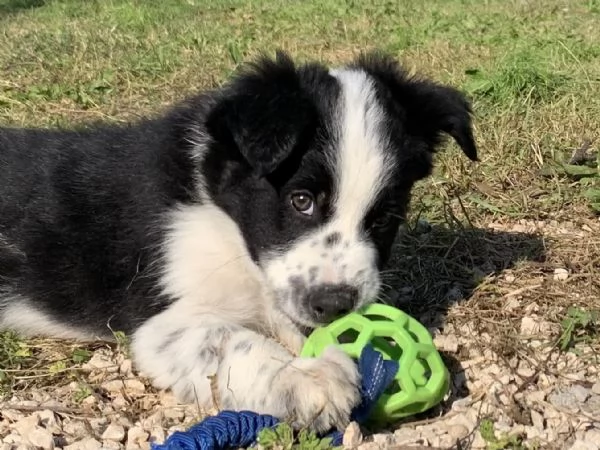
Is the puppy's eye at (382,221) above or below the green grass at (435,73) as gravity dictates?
above

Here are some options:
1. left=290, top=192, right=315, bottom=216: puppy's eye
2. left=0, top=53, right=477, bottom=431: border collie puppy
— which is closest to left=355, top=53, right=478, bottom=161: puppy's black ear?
left=0, top=53, right=477, bottom=431: border collie puppy

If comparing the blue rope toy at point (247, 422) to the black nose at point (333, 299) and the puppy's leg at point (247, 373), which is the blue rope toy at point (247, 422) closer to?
the puppy's leg at point (247, 373)

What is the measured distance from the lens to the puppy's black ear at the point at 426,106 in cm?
328

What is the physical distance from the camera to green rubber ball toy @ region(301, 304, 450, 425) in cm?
252

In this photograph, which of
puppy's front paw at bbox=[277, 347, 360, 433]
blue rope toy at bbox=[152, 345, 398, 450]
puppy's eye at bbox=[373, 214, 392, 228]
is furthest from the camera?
puppy's eye at bbox=[373, 214, 392, 228]

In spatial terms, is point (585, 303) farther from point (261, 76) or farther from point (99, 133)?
point (99, 133)

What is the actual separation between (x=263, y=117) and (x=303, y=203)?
32 centimetres

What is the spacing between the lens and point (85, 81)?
6.80 meters

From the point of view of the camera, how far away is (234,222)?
3.11 m

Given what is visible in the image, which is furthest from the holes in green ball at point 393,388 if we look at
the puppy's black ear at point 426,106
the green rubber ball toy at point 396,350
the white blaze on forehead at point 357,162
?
the puppy's black ear at point 426,106

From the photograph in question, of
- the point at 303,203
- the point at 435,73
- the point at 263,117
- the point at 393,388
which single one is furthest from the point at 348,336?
the point at 435,73

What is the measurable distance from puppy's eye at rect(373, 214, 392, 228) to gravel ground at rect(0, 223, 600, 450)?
52 centimetres

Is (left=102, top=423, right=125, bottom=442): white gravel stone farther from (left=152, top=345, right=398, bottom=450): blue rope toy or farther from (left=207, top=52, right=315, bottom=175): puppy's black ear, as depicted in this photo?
(left=207, top=52, right=315, bottom=175): puppy's black ear

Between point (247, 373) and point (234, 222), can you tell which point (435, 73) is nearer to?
point (234, 222)
